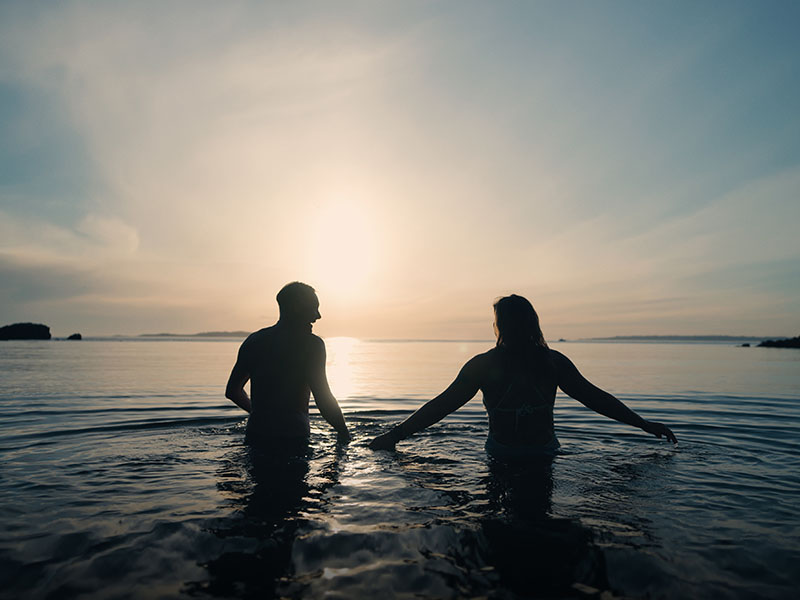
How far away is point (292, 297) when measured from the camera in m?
7.37

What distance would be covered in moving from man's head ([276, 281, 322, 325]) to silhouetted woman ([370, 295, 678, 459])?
2240 mm

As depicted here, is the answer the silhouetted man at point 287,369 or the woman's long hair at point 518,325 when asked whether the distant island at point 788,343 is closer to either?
the woman's long hair at point 518,325

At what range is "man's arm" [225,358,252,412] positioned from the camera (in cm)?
750

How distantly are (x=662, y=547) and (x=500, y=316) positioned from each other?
320 cm

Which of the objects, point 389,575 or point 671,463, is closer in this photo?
point 389,575

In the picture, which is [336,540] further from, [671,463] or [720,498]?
[671,463]

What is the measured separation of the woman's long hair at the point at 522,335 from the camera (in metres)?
6.45

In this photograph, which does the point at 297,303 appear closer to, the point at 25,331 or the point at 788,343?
the point at 788,343

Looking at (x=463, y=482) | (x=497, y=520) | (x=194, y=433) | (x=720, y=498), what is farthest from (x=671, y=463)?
(x=194, y=433)

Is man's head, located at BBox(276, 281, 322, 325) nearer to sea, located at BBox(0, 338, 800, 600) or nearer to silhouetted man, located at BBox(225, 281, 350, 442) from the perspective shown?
silhouetted man, located at BBox(225, 281, 350, 442)

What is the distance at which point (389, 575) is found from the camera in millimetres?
3742

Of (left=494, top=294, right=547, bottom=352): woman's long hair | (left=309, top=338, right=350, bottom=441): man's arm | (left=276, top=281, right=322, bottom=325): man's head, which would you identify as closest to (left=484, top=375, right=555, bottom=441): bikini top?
(left=494, top=294, right=547, bottom=352): woman's long hair

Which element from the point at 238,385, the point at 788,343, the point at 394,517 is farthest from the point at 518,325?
the point at 788,343

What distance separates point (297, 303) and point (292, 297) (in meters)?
0.12
